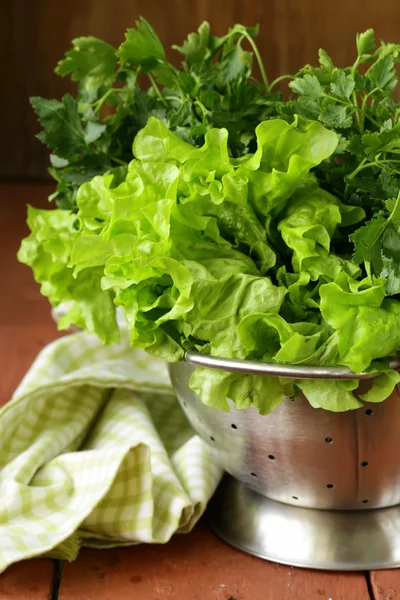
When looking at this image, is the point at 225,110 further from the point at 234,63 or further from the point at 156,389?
the point at 156,389

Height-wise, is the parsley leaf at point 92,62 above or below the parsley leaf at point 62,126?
above

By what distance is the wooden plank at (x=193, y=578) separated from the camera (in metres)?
0.64

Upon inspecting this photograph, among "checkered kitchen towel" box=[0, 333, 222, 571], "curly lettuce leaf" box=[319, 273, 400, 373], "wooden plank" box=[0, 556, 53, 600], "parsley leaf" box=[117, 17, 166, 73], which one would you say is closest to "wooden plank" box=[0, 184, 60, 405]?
"checkered kitchen towel" box=[0, 333, 222, 571]

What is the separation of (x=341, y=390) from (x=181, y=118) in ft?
0.95

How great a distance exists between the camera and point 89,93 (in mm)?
843

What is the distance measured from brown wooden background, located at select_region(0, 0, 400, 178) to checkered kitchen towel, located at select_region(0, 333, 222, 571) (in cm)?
137

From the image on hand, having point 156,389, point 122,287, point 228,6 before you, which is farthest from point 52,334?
point 228,6

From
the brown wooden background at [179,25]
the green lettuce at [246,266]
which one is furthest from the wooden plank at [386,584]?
the brown wooden background at [179,25]

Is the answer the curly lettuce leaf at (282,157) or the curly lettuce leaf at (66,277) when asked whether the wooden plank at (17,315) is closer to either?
the curly lettuce leaf at (66,277)

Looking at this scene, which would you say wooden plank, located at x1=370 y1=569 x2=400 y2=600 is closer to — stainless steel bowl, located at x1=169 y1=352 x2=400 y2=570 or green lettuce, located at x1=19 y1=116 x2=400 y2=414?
stainless steel bowl, located at x1=169 y1=352 x2=400 y2=570

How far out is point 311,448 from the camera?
0.63 m

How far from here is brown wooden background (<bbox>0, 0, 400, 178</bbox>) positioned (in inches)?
81.7

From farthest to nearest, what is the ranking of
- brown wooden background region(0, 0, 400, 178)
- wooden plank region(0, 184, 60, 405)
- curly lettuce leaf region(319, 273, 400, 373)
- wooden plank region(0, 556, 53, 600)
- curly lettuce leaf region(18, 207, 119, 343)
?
brown wooden background region(0, 0, 400, 178) → wooden plank region(0, 184, 60, 405) → curly lettuce leaf region(18, 207, 119, 343) → wooden plank region(0, 556, 53, 600) → curly lettuce leaf region(319, 273, 400, 373)

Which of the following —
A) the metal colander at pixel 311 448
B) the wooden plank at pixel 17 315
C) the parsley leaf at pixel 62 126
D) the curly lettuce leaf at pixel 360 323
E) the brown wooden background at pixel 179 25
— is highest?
the parsley leaf at pixel 62 126
